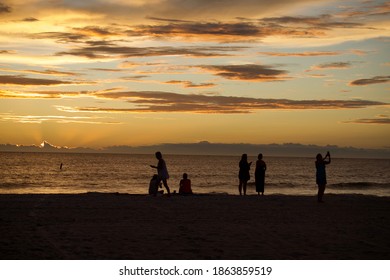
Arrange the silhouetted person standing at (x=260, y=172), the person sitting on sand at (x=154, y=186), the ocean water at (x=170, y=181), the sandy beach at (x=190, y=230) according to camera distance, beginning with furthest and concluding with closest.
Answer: the ocean water at (x=170, y=181), the silhouetted person standing at (x=260, y=172), the person sitting on sand at (x=154, y=186), the sandy beach at (x=190, y=230)

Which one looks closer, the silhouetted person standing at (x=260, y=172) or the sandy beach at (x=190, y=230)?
the sandy beach at (x=190, y=230)

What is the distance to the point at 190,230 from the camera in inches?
471

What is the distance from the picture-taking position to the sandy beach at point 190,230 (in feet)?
30.7

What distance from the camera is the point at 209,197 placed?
68.9 feet

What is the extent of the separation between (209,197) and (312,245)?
11.0 m

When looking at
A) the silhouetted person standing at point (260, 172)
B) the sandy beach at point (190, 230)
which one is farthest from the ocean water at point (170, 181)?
the sandy beach at point (190, 230)

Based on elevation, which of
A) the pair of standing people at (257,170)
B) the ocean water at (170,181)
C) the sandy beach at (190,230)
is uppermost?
the pair of standing people at (257,170)

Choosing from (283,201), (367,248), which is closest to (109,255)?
(367,248)

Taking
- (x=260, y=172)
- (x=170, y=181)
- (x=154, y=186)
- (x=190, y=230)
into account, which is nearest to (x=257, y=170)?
(x=260, y=172)

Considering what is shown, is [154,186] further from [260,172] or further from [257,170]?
[260,172]

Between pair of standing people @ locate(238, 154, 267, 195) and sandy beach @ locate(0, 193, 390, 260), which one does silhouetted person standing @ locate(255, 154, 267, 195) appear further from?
sandy beach @ locate(0, 193, 390, 260)

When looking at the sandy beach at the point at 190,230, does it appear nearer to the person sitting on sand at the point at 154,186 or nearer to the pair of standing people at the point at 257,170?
the person sitting on sand at the point at 154,186

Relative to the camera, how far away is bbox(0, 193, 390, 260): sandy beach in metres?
9.36

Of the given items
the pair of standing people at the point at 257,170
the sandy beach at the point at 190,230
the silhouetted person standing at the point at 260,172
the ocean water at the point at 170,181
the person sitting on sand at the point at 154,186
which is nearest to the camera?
the sandy beach at the point at 190,230
